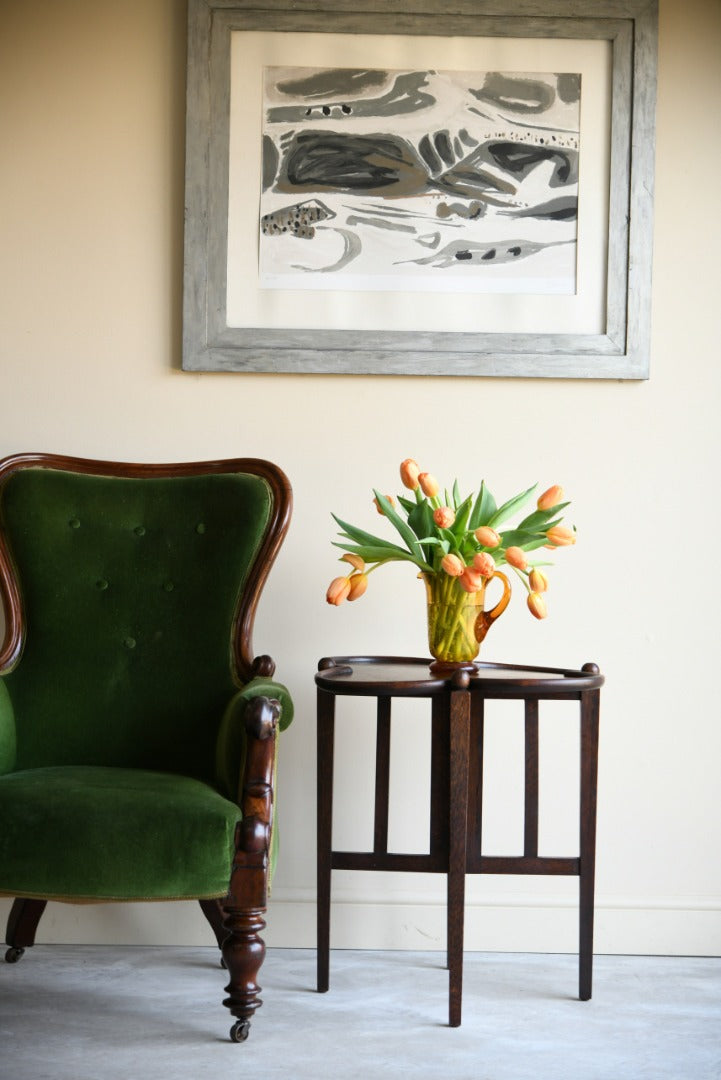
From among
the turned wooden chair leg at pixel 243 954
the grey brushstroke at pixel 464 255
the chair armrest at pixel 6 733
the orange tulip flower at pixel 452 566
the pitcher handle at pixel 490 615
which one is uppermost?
the grey brushstroke at pixel 464 255

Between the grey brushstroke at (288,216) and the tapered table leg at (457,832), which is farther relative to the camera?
the grey brushstroke at (288,216)

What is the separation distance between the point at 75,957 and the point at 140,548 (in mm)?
949

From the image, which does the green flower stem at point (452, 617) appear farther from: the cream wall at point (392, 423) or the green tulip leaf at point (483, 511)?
the cream wall at point (392, 423)

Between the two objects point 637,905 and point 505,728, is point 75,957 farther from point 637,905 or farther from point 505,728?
point 637,905

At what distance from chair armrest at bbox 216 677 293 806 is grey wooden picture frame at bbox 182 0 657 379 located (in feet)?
2.81

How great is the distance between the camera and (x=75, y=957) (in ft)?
7.74

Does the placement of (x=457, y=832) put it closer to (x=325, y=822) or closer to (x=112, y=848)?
(x=325, y=822)

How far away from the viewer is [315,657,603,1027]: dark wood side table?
1.98 metres

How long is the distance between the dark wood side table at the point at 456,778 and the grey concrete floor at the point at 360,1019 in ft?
0.32

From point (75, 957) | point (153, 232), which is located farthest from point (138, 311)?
point (75, 957)

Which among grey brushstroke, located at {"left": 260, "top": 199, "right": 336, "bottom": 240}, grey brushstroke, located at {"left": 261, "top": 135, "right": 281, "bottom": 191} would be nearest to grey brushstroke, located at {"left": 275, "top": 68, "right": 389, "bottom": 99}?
grey brushstroke, located at {"left": 261, "top": 135, "right": 281, "bottom": 191}

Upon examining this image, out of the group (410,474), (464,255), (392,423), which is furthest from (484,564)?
(464,255)

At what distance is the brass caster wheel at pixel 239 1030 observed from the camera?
1.88 m

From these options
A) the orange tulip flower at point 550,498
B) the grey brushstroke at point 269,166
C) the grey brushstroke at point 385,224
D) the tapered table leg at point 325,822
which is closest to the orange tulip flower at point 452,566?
the orange tulip flower at point 550,498
